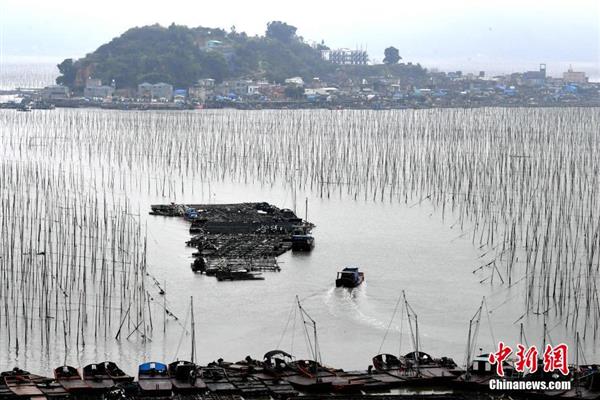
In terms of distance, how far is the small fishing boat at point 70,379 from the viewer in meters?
17.9

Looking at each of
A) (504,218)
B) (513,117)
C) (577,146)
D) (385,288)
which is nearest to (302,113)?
(513,117)

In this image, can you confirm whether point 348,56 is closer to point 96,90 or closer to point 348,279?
point 96,90

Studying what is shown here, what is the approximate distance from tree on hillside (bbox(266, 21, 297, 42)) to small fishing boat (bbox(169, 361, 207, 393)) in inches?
4550

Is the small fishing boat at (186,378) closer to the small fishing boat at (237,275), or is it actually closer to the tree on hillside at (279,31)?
the small fishing boat at (237,275)

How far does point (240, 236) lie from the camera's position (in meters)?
31.5

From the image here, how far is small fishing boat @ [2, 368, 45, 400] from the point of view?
17531mm

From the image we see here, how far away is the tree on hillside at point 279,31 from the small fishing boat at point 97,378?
11554 cm

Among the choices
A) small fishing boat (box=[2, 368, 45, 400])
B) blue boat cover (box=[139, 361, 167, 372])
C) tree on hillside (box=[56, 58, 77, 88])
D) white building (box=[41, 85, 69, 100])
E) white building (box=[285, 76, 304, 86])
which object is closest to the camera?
small fishing boat (box=[2, 368, 45, 400])

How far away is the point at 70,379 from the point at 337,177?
27.0m

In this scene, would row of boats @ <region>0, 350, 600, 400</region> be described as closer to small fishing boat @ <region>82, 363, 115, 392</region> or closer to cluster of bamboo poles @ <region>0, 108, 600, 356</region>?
small fishing boat @ <region>82, 363, 115, 392</region>

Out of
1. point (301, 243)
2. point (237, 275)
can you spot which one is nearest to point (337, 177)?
point (301, 243)

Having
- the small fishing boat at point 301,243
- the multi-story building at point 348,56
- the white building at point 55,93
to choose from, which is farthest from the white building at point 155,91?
the small fishing boat at point 301,243

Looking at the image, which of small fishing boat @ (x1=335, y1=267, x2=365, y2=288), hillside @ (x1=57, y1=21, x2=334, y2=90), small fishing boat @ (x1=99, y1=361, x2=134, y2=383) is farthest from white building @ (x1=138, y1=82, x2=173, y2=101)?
small fishing boat @ (x1=99, y1=361, x2=134, y2=383)

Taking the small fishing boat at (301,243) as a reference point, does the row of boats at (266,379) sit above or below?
below
